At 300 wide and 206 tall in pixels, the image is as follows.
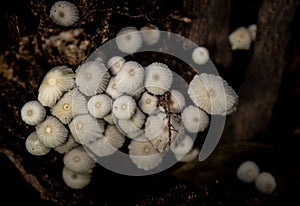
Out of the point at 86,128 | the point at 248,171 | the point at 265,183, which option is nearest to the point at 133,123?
the point at 86,128

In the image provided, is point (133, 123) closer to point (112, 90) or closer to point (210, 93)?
point (112, 90)

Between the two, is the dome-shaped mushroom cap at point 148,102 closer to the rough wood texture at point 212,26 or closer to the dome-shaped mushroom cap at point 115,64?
the dome-shaped mushroom cap at point 115,64

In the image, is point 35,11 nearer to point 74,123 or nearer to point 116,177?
point 74,123

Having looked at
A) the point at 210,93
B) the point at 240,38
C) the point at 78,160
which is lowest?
the point at 78,160

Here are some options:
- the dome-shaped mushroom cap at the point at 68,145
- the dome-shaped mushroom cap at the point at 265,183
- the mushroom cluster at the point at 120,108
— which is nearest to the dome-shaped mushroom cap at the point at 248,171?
the dome-shaped mushroom cap at the point at 265,183

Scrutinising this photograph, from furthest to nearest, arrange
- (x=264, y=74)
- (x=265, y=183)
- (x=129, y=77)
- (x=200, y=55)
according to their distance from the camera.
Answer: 1. (x=264, y=74)
2. (x=265, y=183)
3. (x=200, y=55)
4. (x=129, y=77)

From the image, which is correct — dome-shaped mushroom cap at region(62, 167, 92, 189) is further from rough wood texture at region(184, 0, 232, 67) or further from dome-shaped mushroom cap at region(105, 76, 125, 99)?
rough wood texture at region(184, 0, 232, 67)

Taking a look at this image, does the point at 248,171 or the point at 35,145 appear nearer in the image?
the point at 35,145

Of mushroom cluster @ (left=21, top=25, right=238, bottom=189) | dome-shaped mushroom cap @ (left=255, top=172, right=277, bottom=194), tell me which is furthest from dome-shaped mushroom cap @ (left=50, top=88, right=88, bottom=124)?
dome-shaped mushroom cap @ (left=255, top=172, right=277, bottom=194)
